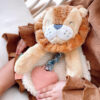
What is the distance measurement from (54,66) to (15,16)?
1.21 feet

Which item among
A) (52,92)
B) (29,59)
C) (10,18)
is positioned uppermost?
(10,18)

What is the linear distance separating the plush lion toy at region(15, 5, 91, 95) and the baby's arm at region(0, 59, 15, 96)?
0.06 meters

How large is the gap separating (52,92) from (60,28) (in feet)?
0.72

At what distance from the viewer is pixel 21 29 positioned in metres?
0.85

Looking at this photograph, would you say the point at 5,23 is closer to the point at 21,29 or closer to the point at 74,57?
the point at 21,29

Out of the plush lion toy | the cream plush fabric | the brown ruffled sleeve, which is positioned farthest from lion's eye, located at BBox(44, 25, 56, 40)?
the cream plush fabric

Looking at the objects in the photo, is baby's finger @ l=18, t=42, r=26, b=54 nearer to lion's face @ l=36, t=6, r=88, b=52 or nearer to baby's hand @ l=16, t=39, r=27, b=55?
baby's hand @ l=16, t=39, r=27, b=55

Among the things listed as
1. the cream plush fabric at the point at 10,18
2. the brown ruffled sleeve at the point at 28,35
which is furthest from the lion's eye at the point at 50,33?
the cream plush fabric at the point at 10,18

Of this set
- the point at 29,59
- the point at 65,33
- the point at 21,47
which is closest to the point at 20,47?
the point at 21,47

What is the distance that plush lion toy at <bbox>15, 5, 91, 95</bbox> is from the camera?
2.42 ft

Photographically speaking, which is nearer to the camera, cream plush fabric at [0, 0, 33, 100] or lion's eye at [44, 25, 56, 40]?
lion's eye at [44, 25, 56, 40]

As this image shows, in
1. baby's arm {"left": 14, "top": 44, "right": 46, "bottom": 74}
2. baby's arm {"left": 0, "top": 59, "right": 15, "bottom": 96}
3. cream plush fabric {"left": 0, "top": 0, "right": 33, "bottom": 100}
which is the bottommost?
baby's arm {"left": 0, "top": 59, "right": 15, "bottom": 96}

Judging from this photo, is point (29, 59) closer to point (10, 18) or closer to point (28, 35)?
point (28, 35)

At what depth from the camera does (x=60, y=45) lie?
0.75m
